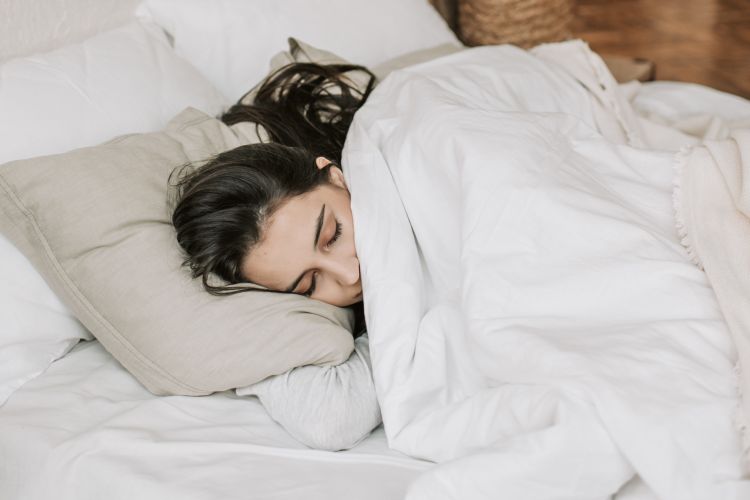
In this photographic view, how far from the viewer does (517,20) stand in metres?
2.50

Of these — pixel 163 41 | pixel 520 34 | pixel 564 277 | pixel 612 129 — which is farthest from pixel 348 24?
pixel 564 277

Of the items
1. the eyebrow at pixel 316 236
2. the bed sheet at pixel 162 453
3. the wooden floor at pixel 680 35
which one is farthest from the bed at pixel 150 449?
the wooden floor at pixel 680 35

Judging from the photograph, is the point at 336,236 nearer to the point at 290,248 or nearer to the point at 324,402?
the point at 290,248

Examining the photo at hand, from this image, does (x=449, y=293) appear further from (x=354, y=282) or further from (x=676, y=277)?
(x=676, y=277)

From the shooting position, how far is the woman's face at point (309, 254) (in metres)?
1.17

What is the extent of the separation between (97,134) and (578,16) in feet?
10.6

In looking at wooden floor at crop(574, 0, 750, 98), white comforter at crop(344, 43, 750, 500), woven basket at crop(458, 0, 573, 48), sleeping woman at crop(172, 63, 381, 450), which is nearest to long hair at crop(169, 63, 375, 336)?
sleeping woman at crop(172, 63, 381, 450)

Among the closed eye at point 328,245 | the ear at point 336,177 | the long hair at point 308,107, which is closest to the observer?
the closed eye at point 328,245

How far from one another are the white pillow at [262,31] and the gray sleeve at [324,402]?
2.76 feet

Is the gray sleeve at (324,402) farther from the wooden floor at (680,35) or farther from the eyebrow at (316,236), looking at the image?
the wooden floor at (680,35)

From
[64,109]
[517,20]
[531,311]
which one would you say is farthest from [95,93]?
[517,20]

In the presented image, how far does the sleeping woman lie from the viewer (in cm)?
108

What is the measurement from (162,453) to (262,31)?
1.04 meters

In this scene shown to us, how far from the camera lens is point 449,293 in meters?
1.17
